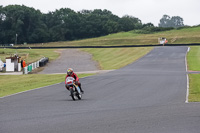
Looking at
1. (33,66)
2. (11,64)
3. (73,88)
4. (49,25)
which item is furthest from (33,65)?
(49,25)

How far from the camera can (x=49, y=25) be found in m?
142

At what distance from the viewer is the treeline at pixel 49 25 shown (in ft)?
386

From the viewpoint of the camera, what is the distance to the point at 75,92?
1664 centimetres

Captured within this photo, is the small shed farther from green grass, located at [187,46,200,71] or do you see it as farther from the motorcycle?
the motorcycle

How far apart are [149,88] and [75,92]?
6.28 meters

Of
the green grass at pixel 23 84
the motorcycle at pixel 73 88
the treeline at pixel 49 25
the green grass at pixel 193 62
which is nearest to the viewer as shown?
the motorcycle at pixel 73 88

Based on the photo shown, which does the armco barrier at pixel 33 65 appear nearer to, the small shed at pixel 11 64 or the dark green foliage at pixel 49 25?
the small shed at pixel 11 64

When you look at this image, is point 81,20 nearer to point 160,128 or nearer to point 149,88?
point 149,88

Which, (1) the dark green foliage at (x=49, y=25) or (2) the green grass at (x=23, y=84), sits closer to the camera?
(2) the green grass at (x=23, y=84)

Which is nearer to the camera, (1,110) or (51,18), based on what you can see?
(1,110)

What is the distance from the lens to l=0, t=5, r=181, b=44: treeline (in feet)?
386

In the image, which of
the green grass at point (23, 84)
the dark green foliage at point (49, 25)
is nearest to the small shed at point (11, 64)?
the green grass at point (23, 84)

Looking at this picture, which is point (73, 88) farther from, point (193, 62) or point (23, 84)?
point (193, 62)

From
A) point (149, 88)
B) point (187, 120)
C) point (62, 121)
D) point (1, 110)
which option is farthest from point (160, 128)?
point (149, 88)
